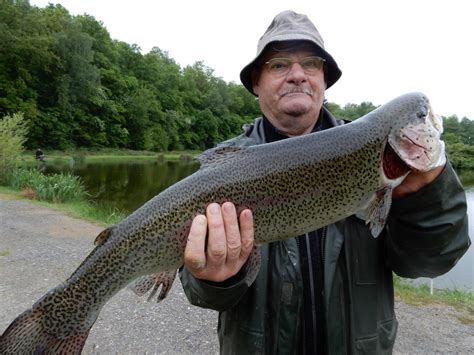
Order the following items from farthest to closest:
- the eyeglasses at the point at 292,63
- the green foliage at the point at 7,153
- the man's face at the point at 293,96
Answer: the green foliage at the point at 7,153 → the eyeglasses at the point at 292,63 → the man's face at the point at 293,96

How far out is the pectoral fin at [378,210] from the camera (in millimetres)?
2469

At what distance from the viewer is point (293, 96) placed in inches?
128

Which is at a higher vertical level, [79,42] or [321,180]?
[79,42]

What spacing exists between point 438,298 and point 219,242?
703cm

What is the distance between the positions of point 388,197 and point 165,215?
1418 mm

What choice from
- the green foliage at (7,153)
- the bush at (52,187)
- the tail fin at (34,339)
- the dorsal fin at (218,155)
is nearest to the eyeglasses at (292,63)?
the dorsal fin at (218,155)

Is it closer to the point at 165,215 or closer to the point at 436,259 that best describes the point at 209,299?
the point at 165,215

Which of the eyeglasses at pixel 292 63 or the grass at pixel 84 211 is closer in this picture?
the eyeglasses at pixel 292 63

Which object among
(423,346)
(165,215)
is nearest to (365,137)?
(165,215)

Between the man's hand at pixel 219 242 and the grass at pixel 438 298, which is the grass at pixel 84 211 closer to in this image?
the grass at pixel 438 298

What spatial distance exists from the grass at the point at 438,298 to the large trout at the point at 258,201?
5669 mm

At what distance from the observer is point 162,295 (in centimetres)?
270

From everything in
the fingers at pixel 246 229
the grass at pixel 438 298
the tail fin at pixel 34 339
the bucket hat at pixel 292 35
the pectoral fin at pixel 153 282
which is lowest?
the grass at pixel 438 298

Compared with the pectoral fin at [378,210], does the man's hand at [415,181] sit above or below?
above
